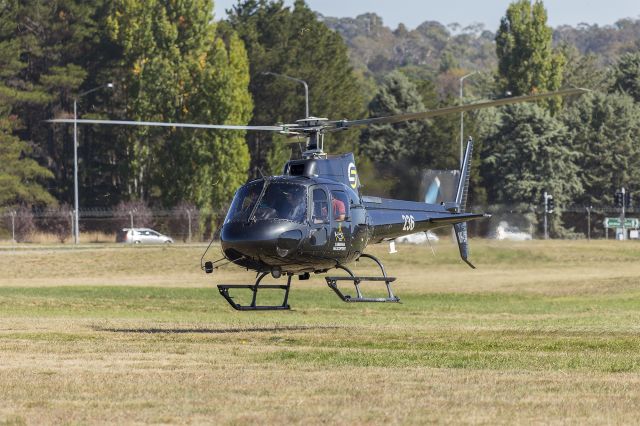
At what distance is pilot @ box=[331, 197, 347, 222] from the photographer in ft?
77.9

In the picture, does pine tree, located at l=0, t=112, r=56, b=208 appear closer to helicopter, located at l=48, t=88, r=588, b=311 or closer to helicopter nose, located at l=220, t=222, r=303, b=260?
helicopter, located at l=48, t=88, r=588, b=311

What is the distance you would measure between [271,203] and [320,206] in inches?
41.3

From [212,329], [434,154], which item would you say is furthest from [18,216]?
[212,329]

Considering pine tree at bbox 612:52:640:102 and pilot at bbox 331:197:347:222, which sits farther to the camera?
pine tree at bbox 612:52:640:102

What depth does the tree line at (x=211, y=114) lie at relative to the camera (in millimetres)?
83438

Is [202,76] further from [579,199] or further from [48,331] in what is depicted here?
[48,331]

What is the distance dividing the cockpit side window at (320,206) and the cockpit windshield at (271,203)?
290 mm

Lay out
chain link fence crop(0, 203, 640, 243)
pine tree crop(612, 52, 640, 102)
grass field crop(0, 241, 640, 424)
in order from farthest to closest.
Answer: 1. pine tree crop(612, 52, 640, 102)
2. chain link fence crop(0, 203, 640, 243)
3. grass field crop(0, 241, 640, 424)

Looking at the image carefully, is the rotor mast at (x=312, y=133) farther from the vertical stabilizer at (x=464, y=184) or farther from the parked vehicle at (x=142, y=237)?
the parked vehicle at (x=142, y=237)

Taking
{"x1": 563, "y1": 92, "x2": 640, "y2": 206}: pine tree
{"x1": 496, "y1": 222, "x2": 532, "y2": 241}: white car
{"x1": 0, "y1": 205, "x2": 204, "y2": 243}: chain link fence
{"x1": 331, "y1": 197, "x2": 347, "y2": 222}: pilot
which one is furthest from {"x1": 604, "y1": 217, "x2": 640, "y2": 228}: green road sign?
{"x1": 331, "y1": 197, "x2": 347, "y2": 222}: pilot

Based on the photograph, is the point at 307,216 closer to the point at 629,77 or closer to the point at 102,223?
the point at 102,223

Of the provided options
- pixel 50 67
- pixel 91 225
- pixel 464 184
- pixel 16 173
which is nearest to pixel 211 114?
pixel 91 225

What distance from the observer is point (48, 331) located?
23750 millimetres

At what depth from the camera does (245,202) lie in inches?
902
